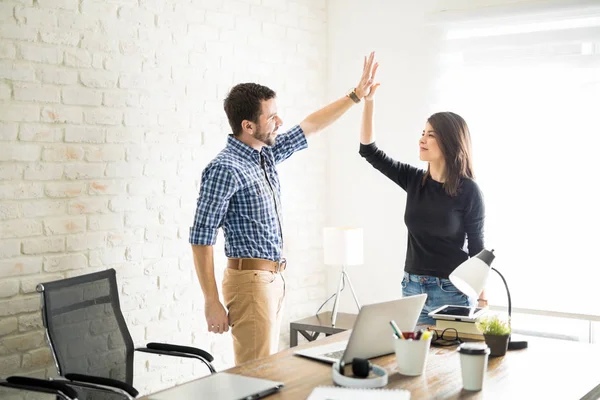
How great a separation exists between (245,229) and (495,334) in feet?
3.67

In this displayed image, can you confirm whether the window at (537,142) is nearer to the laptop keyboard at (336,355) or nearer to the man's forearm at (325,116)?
the man's forearm at (325,116)

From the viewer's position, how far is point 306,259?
4914 millimetres

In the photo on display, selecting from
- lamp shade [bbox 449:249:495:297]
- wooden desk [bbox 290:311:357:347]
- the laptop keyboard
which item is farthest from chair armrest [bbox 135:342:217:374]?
wooden desk [bbox 290:311:357:347]

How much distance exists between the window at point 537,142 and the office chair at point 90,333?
7.15 feet

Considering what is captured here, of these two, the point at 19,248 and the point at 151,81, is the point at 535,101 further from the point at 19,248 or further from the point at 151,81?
the point at 19,248

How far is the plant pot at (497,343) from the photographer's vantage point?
251 cm

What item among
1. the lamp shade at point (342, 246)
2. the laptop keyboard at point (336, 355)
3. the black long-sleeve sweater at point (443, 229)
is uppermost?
the black long-sleeve sweater at point (443, 229)

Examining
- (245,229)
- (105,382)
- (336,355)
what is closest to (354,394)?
(336,355)

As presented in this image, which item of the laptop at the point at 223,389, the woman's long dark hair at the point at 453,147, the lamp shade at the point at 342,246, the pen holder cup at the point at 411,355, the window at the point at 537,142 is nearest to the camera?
the laptop at the point at 223,389

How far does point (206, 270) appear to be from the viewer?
3029 millimetres

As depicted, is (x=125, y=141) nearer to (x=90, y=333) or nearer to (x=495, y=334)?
(x=90, y=333)

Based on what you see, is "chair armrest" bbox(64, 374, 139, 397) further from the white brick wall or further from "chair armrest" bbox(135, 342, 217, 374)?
the white brick wall

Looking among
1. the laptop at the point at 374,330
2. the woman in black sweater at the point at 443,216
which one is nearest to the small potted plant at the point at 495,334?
the laptop at the point at 374,330

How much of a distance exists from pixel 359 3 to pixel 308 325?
208 centimetres
